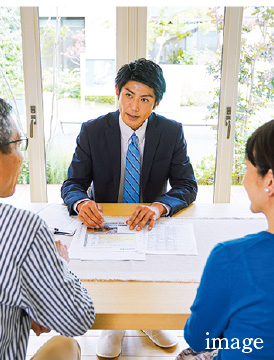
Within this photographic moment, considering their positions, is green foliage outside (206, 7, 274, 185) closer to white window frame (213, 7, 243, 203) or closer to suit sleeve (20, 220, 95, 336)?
white window frame (213, 7, 243, 203)

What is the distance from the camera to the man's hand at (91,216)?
1.57 metres

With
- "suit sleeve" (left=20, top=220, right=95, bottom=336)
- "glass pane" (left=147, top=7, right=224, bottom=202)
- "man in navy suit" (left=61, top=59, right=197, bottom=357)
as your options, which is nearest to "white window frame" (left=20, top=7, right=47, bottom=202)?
"glass pane" (left=147, top=7, right=224, bottom=202)

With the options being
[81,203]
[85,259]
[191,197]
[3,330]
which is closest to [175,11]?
[191,197]

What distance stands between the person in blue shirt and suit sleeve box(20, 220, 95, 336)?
0.28 meters

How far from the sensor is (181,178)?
202cm

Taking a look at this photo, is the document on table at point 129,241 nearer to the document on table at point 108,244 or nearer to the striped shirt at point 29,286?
the document on table at point 108,244

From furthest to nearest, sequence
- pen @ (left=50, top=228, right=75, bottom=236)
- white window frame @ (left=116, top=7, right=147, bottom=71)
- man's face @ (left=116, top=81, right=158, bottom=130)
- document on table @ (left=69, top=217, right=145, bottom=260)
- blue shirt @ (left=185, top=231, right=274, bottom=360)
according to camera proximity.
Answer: white window frame @ (left=116, top=7, right=147, bottom=71) < man's face @ (left=116, top=81, right=158, bottom=130) < pen @ (left=50, top=228, right=75, bottom=236) < document on table @ (left=69, top=217, right=145, bottom=260) < blue shirt @ (left=185, top=231, right=274, bottom=360)

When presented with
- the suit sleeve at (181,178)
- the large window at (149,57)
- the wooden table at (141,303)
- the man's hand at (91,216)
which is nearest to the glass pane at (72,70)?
the large window at (149,57)

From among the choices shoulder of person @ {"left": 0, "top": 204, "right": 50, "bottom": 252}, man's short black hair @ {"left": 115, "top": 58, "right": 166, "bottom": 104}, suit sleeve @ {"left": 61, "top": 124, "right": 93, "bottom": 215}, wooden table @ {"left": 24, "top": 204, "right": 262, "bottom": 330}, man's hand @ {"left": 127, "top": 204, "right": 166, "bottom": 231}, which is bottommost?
wooden table @ {"left": 24, "top": 204, "right": 262, "bottom": 330}

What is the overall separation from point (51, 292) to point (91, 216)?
0.66 m

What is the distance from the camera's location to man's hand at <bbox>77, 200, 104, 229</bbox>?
1567 mm

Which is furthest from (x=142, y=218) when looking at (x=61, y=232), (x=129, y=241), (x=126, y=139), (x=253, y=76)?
(x=253, y=76)

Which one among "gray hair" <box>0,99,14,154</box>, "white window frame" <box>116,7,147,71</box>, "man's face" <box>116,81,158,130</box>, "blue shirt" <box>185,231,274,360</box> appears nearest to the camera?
"blue shirt" <box>185,231,274,360</box>

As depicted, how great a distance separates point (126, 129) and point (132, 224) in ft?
2.06
